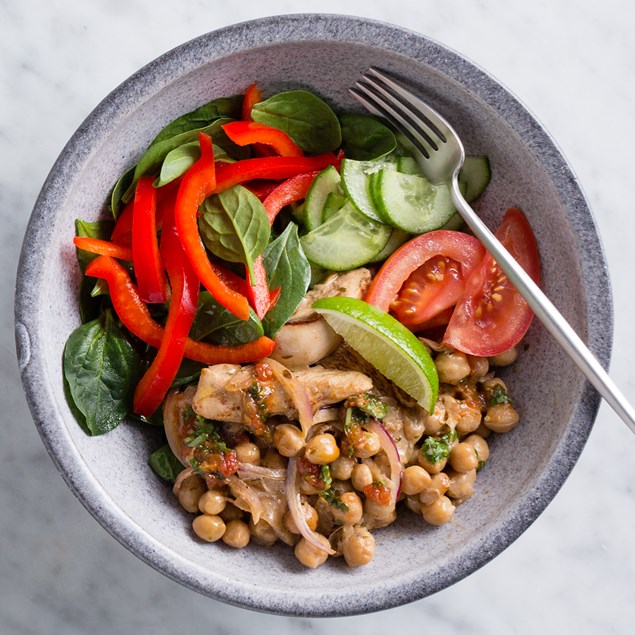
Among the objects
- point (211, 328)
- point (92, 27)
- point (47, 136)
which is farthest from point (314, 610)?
point (92, 27)

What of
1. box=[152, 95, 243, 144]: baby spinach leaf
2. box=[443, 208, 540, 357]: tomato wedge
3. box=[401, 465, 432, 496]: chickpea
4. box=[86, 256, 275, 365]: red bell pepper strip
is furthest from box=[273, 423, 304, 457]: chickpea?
box=[152, 95, 243, 144]: baby spinach leaf

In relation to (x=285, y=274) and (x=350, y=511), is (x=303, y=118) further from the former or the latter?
(x=350, y=511)

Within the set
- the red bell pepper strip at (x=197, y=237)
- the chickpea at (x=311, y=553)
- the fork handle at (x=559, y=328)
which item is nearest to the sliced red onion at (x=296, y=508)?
the chickpea at (x=311, y=553)

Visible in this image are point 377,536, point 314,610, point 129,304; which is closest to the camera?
point 314,610

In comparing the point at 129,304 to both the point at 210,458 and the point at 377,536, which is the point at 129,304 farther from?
the point at 377,536

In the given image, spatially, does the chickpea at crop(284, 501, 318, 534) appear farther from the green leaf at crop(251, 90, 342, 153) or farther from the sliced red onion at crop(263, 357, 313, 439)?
the green leaf at crop(251, 90, 342, 153)

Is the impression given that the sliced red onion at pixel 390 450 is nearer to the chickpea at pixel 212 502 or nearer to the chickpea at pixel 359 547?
the chickpea at pixel 359 547

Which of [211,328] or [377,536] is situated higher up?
[211,328]
